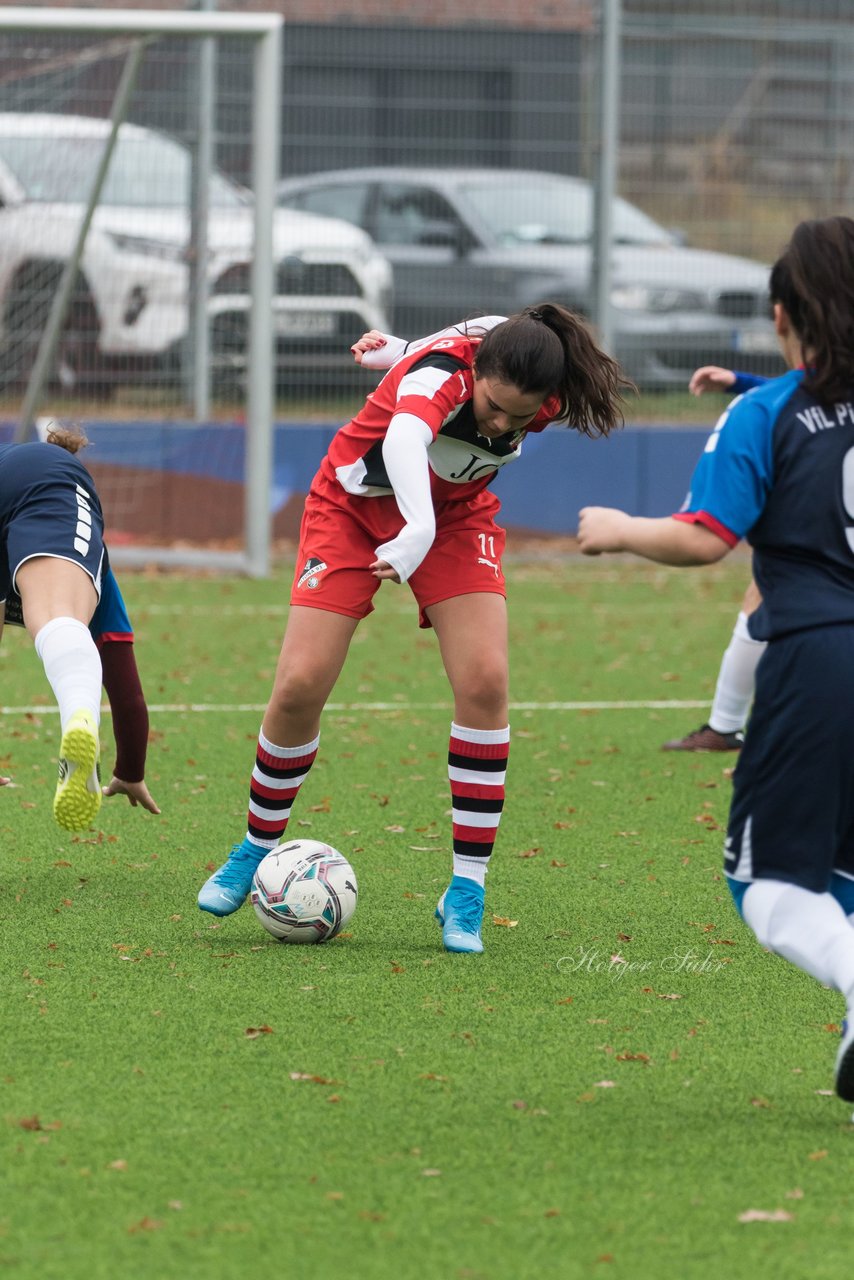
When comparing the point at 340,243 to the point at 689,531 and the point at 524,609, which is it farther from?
the point at 689,531

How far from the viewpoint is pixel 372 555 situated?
488cm

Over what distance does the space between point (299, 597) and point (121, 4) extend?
13822 millimetres

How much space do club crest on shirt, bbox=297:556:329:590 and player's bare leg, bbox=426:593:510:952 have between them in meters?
0.30

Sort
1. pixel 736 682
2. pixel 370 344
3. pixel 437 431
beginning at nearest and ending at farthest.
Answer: pixel 437 431, pixel 370 344, pixel 736 682

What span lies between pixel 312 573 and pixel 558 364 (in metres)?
0.87

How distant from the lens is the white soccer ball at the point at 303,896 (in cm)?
482

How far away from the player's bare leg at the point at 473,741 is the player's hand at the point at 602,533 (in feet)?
4.24

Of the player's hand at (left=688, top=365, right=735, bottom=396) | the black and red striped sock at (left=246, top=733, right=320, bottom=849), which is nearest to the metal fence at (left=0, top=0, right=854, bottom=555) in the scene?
the black and red striped sock at (left=246, top=733, right=320, bottom=849)

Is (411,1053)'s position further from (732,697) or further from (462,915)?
(732,697)

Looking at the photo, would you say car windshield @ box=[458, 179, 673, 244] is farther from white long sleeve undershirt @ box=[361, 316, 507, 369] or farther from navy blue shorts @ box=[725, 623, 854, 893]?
navy blue shorts @ box=[725, 623, 854, 893]

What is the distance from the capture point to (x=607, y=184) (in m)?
14.8

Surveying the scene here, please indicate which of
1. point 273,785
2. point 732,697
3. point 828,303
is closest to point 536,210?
point 732,697

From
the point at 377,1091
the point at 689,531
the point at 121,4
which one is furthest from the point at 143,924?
the point at 121,4

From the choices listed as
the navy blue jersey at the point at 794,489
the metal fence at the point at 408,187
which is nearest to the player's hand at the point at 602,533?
the navy blue jersey at the point at 794,489
